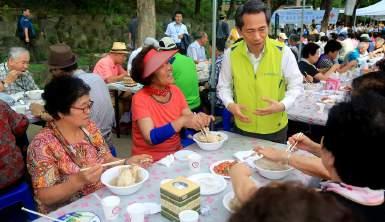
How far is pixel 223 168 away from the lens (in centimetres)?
197

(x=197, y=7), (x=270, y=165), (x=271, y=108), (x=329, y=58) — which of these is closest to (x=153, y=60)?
(x=271, y=108)

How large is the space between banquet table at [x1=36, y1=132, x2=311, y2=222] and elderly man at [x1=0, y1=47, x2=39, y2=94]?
8.68 feet

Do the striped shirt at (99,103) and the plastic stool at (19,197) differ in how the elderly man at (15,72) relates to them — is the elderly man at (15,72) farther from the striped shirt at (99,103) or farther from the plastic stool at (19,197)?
Answer: the plastic stool at (19,197)

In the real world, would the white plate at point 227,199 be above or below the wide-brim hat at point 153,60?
below

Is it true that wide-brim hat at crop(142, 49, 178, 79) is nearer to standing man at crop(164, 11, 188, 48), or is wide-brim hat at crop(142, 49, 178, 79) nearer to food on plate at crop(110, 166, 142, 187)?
food on plate at crop(110, 166, 142, 187)

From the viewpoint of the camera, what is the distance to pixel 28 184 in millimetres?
2541

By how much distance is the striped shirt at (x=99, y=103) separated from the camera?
320cm

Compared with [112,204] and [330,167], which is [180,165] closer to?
[112,204]

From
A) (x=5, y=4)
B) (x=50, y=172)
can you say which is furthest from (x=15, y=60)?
(x=5, y=4)

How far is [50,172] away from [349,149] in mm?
1480

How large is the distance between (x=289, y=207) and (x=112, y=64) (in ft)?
16.5

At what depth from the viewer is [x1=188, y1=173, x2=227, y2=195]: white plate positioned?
1.73m

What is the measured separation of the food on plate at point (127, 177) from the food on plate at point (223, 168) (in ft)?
1.51

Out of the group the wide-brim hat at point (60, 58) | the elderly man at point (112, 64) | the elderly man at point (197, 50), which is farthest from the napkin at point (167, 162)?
the elderly man at point (197, 50)
